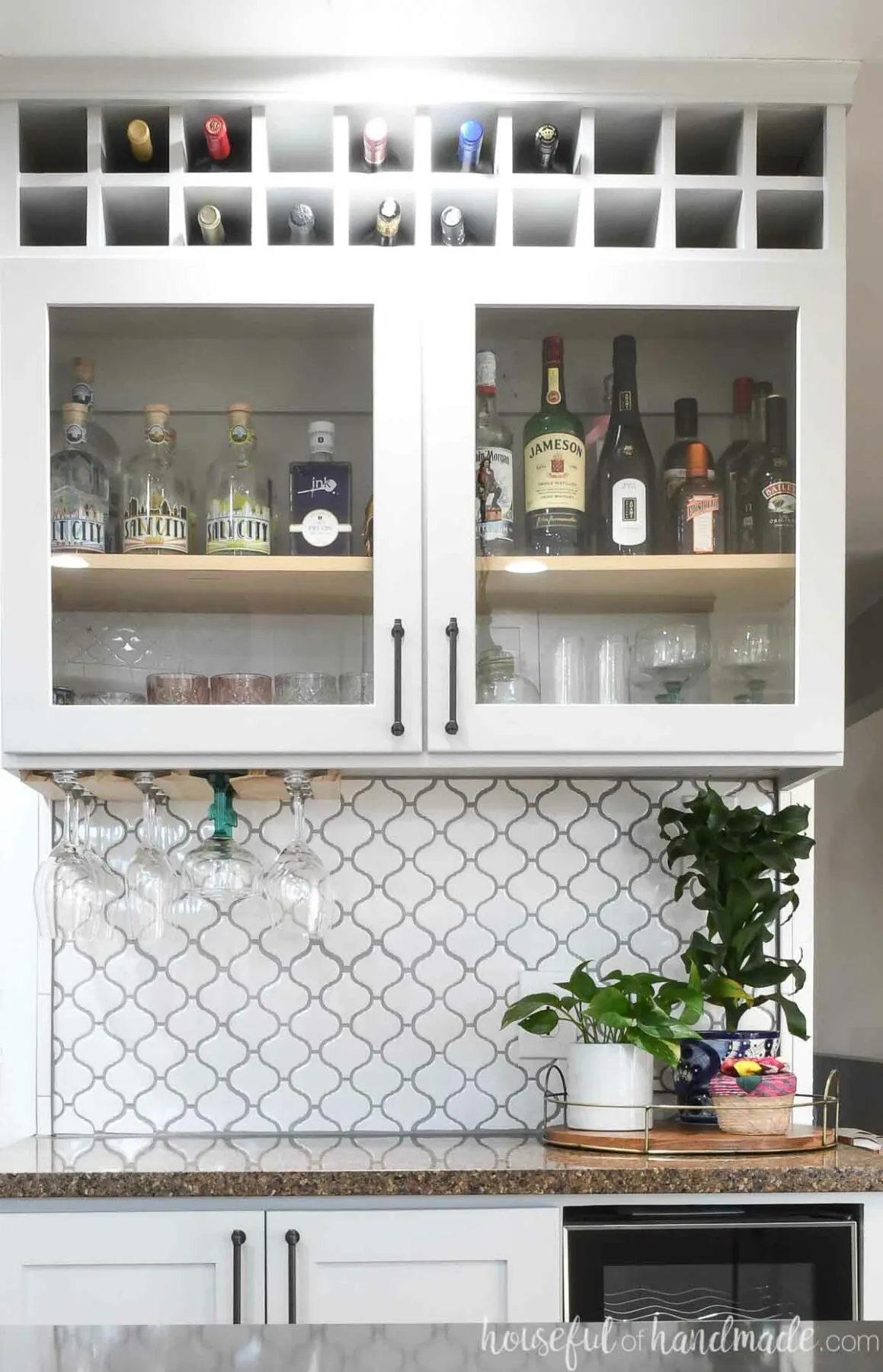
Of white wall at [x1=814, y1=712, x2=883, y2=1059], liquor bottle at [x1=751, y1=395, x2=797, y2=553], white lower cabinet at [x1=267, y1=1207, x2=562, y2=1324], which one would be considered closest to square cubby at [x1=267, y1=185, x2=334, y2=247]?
liquor bottle at [x1=751, y1=395, x2=797, y2=553]

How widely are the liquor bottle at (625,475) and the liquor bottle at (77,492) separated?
0.76m

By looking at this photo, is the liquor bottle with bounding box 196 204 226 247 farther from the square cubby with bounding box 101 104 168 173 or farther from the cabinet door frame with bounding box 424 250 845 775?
the cabinet door frame with bounding box 424 250 845 775

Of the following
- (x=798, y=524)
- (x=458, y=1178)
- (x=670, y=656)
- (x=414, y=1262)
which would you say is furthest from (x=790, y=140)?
(x=414, y=1262)

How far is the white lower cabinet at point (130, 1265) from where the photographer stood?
1.91 meters

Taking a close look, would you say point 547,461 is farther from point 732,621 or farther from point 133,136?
point 133,136

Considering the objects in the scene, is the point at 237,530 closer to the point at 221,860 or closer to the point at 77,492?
the point at 77,492

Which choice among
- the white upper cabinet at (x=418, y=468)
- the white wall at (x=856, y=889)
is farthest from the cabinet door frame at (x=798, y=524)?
the white wall at (x=856, y=889)

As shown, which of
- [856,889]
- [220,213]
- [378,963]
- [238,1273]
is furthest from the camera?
[856,889]

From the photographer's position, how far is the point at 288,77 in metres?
2.09

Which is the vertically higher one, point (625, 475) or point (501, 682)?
point (625, 475)

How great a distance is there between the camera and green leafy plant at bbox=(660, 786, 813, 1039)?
7.30 ft

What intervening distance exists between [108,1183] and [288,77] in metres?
1.61

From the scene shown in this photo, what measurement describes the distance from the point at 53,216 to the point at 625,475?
3.24 feet

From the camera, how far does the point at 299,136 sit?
86.0 inches
